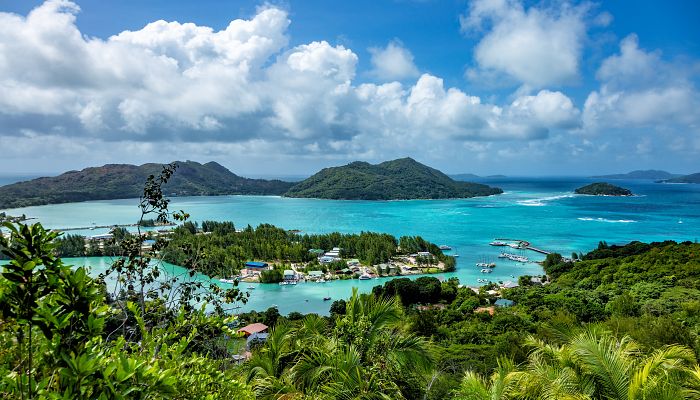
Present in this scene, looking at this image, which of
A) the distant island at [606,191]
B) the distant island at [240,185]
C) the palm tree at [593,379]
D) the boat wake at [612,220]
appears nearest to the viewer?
the palm tree at [593,379]

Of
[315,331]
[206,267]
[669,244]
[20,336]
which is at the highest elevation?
[20,336]

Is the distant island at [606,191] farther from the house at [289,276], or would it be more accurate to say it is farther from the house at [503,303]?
the house at [289,276]

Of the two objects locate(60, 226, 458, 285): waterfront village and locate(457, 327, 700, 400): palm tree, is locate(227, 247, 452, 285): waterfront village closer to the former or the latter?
locate(60, 226, 458, 285): waterfront village

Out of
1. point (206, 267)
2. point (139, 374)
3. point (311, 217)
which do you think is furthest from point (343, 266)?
point (311, 217)

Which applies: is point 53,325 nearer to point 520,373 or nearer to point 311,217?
point 520,373

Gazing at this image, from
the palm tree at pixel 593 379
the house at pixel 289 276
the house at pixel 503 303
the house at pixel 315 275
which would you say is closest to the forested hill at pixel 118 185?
the house at pixel 315 275

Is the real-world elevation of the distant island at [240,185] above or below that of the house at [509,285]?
above

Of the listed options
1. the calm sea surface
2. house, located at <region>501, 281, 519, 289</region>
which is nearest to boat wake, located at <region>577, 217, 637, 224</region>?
the calm sea surface
